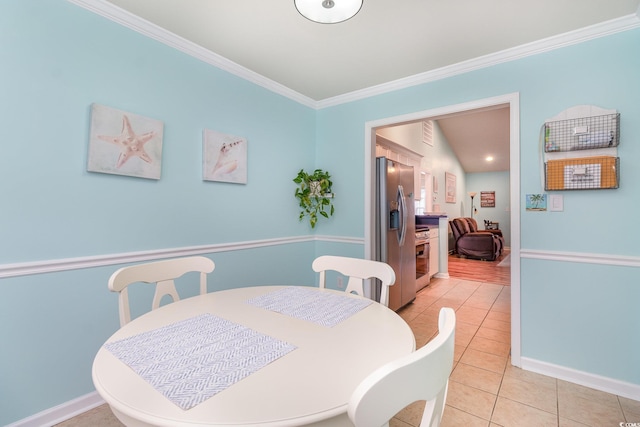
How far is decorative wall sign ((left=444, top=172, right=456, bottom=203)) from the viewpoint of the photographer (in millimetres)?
7078

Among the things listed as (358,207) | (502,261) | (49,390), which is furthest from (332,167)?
(502,261)

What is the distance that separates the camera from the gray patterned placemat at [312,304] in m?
1.22

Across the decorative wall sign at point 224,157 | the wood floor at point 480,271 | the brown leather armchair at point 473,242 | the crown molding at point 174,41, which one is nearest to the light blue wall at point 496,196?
the brown leather armchair at point 473,242

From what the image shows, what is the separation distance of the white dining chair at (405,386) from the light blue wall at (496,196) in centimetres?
947

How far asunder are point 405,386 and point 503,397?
1925mm

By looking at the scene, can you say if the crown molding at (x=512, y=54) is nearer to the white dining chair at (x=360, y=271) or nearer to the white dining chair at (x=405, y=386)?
the white dining chair at (x=360, y=271)

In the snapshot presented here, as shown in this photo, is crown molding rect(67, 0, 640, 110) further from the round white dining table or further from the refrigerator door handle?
the round white dining table

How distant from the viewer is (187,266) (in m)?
1.69

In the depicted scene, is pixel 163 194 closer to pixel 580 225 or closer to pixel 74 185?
pixel 74 185

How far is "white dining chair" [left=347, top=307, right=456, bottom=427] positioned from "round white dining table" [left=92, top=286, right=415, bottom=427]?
18 centimetres

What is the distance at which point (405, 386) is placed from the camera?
0.53m

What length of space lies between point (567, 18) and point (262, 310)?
2.66 meters

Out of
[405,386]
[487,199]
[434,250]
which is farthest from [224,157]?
[487,199]

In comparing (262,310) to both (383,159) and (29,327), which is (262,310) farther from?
(383,159)
